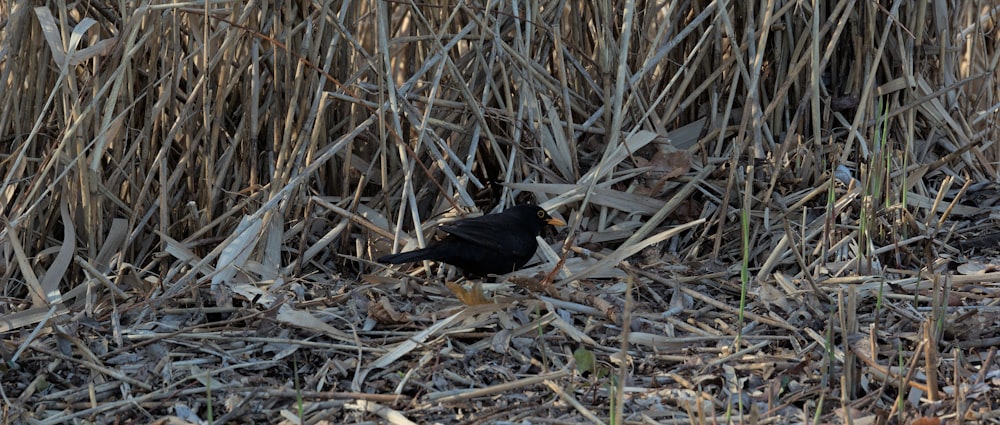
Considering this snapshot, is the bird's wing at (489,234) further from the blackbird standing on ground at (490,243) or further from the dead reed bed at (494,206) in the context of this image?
the dead reed bed at (494,206)

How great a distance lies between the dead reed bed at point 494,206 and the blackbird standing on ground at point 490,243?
8cm

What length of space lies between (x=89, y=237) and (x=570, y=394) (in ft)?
6.53

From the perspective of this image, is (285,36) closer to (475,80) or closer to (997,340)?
(475,80)

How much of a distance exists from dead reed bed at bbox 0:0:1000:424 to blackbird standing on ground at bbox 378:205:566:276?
0.08 m

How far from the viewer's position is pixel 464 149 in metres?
4.37

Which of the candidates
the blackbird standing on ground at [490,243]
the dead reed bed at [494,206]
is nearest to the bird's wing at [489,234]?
the blackbird standing on ground at [490,243]

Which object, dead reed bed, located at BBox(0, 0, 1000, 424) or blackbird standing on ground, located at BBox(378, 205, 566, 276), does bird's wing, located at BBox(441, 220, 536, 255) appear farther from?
dead reed bed, located at BBox(0, 0, 1000, 424)

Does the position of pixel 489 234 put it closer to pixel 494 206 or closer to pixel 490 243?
pixel 490 243

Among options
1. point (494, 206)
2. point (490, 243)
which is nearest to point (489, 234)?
point (490, 243)

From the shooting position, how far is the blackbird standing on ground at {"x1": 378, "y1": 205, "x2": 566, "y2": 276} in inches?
153

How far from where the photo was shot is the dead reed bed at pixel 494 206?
293 centimetres

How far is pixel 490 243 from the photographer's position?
3.94 meters

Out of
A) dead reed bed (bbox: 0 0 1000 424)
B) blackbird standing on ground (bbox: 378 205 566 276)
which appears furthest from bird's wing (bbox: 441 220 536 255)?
dead reed bed (bbox: 0 0 1000 424)

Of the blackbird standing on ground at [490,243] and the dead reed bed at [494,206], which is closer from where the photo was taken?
the dead reed bed at [494,206]
